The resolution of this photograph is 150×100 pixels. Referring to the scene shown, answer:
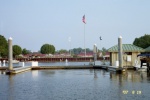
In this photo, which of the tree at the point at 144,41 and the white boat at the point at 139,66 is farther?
the tree at the point at 144,41

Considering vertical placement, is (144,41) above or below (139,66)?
above

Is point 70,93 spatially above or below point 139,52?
below

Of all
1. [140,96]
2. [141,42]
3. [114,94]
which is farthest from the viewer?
[141,42]

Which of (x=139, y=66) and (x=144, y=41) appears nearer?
(x=139, y=66)

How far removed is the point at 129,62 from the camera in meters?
54.7

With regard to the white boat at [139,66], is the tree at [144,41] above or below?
above

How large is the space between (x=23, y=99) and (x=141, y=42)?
108 metres

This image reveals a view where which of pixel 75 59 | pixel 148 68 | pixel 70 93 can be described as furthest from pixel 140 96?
pixel 75 59

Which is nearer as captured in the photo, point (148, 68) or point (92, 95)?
point (92, 95)

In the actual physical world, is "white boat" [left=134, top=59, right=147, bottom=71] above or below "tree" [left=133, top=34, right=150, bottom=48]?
below

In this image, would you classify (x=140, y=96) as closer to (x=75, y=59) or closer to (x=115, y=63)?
(x=115, y=63)

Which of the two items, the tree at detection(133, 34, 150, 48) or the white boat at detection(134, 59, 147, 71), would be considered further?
the tree at detection(133, 34, 150, 48)

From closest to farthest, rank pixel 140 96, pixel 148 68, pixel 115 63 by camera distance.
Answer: pixel 140 96
pixel 148 68
pixel 115 63

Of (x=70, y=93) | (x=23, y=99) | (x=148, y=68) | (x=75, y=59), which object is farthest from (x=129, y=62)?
(x=75, y=59)
